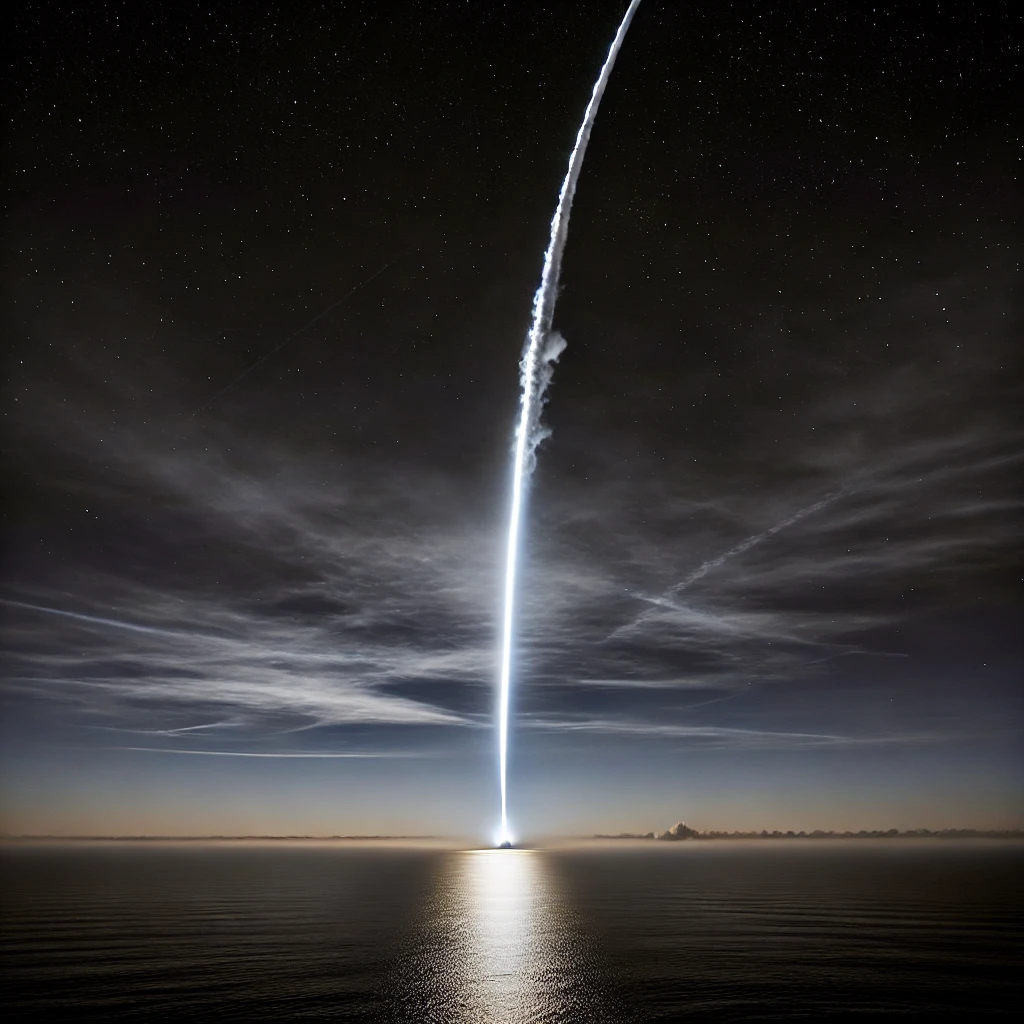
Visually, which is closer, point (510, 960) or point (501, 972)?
point (501, 972)

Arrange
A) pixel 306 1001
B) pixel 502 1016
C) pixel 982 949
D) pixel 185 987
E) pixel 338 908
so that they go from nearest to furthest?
pixel 502 1016
pixel 306 1001
pixel 185 987
pixel 982 949
pixel 338 908

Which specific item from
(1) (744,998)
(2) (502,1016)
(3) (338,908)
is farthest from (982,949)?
(3) (338,908)

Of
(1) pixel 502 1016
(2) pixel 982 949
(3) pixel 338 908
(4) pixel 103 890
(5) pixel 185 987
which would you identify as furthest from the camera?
(4) pixel 103 890

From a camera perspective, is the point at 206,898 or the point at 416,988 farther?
the point at 206,898

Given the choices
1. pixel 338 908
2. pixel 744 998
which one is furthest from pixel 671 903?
pixel 744 998

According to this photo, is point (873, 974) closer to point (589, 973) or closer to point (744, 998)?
point (744, 998)

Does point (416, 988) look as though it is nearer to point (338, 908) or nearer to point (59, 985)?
point (59, 985)
